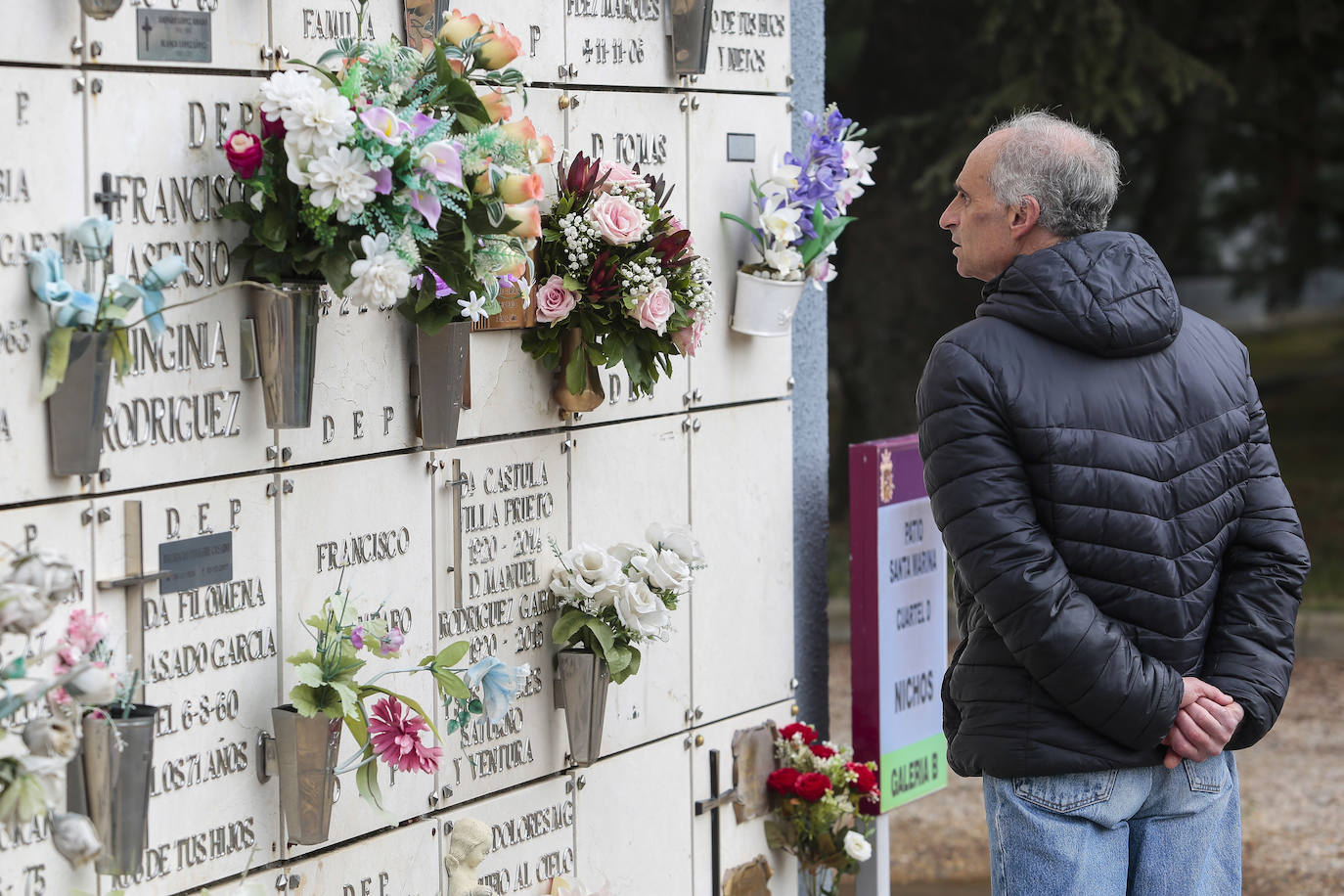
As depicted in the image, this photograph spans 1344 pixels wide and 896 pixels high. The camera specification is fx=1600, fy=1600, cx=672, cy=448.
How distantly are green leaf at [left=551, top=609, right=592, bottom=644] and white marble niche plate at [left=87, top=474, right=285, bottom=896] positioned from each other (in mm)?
644

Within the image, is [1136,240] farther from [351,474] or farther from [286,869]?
[286,869]

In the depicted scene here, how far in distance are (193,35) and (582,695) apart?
1450 millimetres

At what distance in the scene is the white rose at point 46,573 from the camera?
1910 mm

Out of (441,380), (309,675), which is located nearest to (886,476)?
(441,380)

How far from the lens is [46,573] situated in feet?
6.30

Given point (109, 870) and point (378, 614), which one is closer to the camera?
point (109, 870)

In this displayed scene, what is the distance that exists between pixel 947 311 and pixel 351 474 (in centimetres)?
700

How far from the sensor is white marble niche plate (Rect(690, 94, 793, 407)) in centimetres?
357

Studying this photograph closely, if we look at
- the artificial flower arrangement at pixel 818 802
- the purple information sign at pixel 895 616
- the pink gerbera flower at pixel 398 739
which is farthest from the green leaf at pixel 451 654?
the purple information sign at pixel 895 616

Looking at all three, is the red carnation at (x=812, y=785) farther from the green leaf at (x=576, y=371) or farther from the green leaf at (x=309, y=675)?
the green leaf at (x=309, y=675)

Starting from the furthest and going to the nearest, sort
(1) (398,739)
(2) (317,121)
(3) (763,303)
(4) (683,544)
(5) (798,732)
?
1. (5) (798,732)
2. (3) (763,303)
3. (4) (683,544)
4. (1) (398,739)
5. (2) (317,121)

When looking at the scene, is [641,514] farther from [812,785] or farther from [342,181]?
[342,181]

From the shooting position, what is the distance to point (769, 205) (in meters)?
3.61

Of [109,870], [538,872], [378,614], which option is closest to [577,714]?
[538,872]
